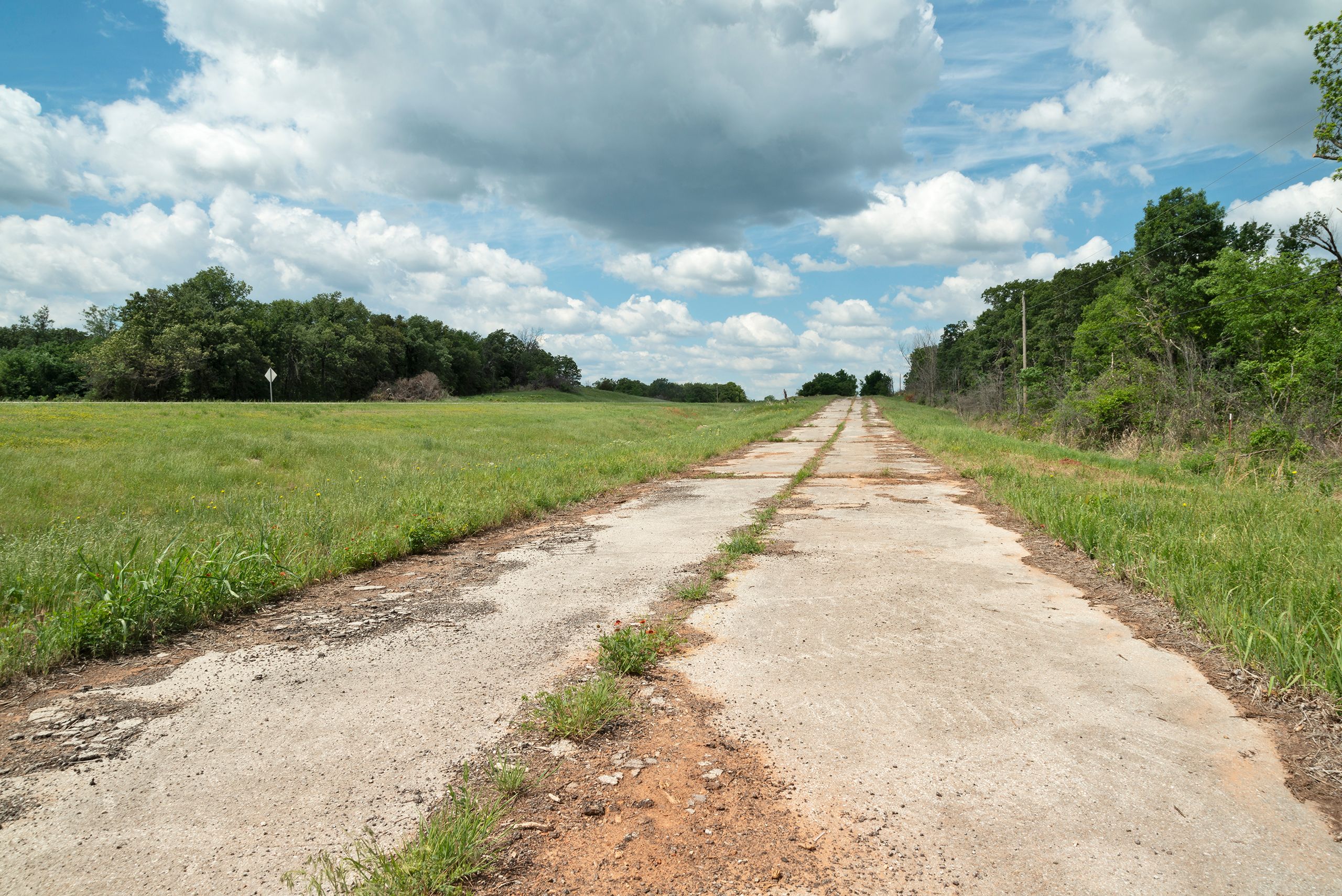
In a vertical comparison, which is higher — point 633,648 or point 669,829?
point 633,648

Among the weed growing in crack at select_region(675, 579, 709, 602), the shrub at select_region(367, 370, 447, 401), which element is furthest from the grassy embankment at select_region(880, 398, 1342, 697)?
the shrub at select_region(367, 370, 447, 401)

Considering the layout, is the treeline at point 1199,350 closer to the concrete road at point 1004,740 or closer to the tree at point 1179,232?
the tree at point 1179,232

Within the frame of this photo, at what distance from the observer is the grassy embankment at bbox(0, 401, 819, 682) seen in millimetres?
4375

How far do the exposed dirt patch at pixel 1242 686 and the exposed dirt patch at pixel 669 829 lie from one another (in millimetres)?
1742

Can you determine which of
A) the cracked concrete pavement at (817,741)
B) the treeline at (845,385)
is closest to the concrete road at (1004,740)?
the cracked concrete pavement at (817,741)

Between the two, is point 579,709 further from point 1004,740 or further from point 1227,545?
point 1227,545

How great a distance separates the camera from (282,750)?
2.79m

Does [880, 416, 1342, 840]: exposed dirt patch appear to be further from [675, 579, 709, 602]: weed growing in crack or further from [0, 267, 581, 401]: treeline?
[0, 267, 581, 401]: treeline

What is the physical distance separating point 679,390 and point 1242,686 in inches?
6100

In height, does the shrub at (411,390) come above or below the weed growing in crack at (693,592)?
above

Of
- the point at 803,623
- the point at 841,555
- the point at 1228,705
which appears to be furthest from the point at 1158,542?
the point at 803,623

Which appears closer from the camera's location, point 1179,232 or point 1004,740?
point 1004,740

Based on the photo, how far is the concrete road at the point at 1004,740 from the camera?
2.08 m

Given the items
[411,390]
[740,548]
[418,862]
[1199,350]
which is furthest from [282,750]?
[411,390]
